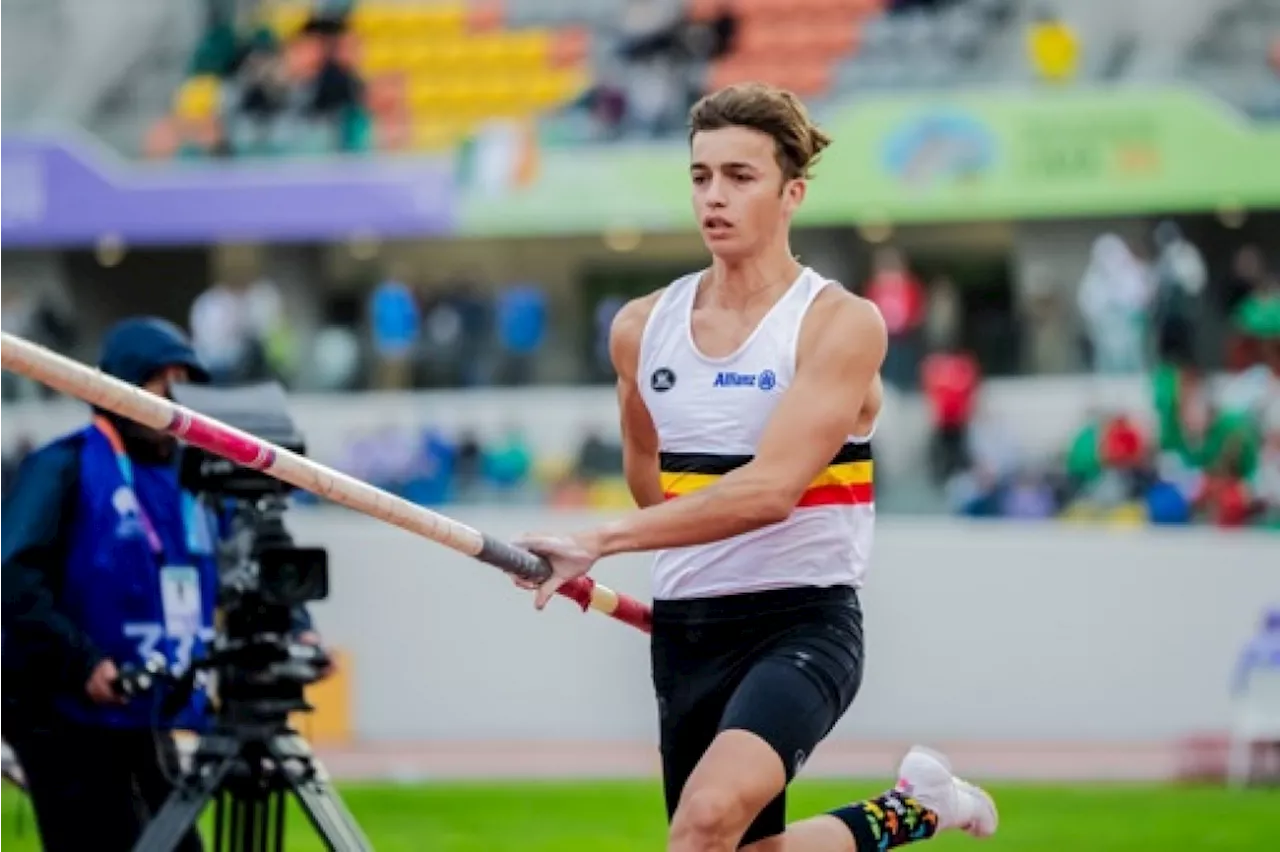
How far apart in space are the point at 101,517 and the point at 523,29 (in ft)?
80.7

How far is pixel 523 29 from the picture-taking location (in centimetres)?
3253

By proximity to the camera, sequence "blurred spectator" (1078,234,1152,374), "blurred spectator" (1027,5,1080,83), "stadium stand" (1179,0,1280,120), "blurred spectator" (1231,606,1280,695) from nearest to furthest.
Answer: "blurred spectator" (1231,606,1280,695), "blurred spectator" (1078,234,1152,374), "stadium stand" (1179,0,1280,120), "blurred spectator" (1027,5,1080,83)

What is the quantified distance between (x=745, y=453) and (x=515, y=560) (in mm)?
714

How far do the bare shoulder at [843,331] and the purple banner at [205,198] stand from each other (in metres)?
23.1

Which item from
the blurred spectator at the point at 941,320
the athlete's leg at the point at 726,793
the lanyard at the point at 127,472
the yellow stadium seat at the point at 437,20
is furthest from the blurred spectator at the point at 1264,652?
the yellow stadium seat at the point at 437,20

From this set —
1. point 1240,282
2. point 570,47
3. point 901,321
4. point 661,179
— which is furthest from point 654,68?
point 1240,282

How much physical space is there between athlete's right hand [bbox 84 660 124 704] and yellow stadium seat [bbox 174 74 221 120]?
81.5 ft

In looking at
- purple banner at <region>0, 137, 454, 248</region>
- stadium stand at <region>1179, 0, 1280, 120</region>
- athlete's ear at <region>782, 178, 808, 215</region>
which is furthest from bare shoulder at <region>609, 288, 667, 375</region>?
purple banner at <region>0, 137, 454, 248</region>

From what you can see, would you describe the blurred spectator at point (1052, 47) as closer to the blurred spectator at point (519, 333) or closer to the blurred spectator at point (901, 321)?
the blurred spectator at point (901, 321)

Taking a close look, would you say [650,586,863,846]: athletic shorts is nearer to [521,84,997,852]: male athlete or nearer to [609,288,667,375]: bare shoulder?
[521,84,997,852]: male athlete

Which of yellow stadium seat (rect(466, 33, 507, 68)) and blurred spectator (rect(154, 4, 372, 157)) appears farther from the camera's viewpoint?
yellow stadium seat (rect(466, 33, 507, 68))

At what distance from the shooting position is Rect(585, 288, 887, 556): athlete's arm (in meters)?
7.07

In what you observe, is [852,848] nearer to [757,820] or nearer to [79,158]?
[757,820]

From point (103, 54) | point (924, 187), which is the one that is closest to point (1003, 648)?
point (924, 187)
